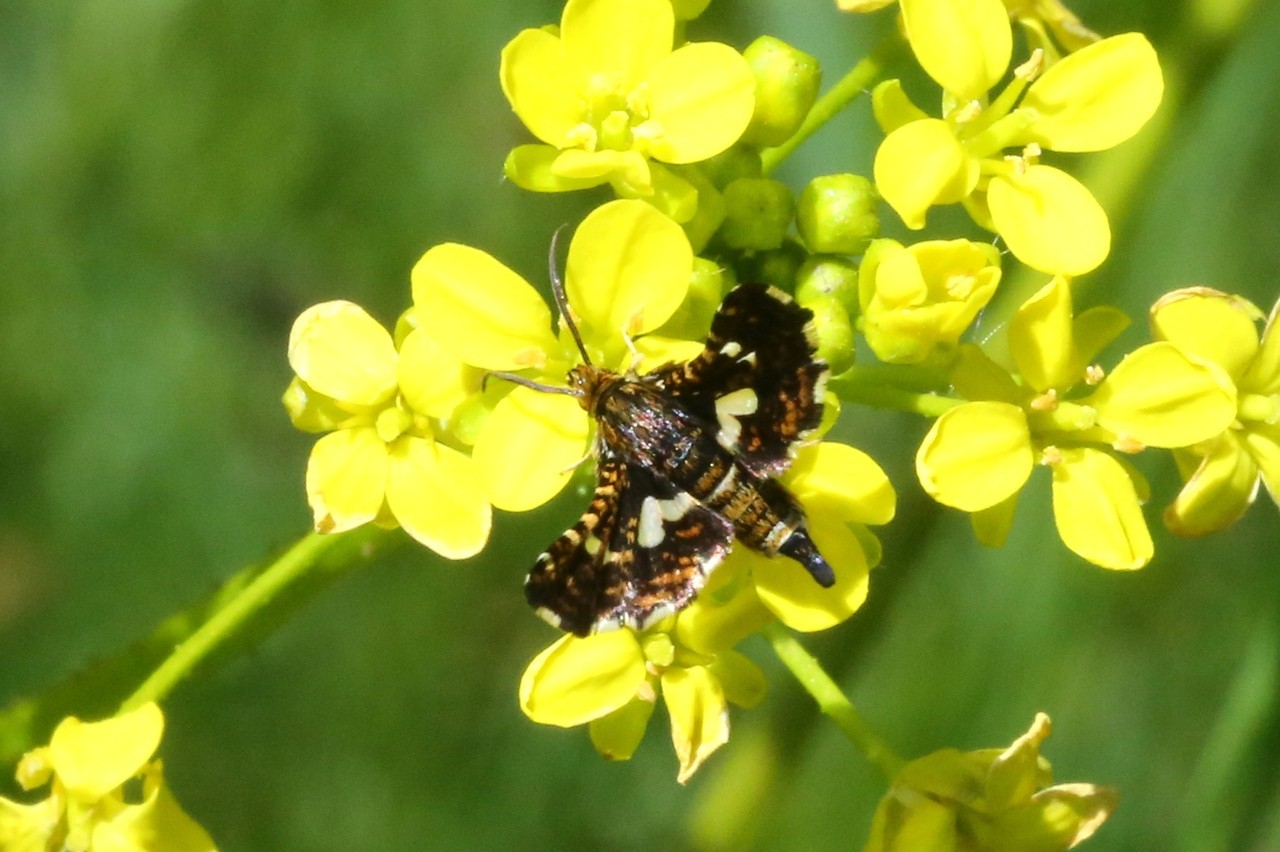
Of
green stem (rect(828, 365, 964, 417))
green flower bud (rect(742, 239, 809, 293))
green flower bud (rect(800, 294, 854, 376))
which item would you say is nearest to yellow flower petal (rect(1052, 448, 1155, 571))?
green stem (rect(828, 365, 964, 417))

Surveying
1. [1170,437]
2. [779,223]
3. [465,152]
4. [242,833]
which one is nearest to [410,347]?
[779,223]

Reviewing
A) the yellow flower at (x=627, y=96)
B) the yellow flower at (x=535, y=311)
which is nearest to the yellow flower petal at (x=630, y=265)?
the yellow flower at (x=535, y=311)

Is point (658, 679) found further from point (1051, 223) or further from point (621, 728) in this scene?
point (1051, 223)

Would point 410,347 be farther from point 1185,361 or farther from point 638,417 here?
point 1185,361

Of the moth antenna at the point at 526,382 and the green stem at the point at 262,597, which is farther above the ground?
the moth antenna at the point at 526,382

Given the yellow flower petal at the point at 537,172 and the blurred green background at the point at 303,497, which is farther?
the blurred green background at the point at 303,497

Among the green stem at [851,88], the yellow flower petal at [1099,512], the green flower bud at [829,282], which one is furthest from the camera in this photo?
the green stem at [851,88]

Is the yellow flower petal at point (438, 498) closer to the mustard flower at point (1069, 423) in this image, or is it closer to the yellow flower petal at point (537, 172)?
the yellow flower petal at point (537, 172)

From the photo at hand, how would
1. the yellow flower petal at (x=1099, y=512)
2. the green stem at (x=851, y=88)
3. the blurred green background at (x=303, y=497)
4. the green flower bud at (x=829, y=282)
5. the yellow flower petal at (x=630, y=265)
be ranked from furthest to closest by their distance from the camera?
the blurred green background at (x=303, y=497) → the green stem at (x=851, y=88) → the green flower bud at (x=829, y=282) → the yellow flower petal at (x=1099, y=512) → the yellow flower petal at (x=630, y=265)
